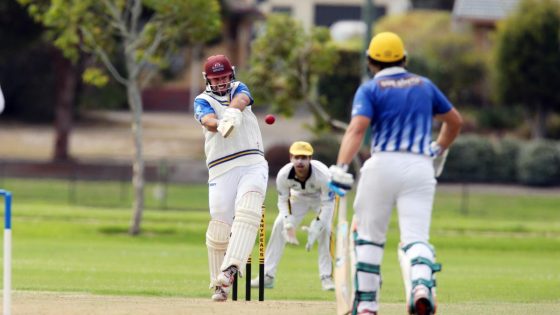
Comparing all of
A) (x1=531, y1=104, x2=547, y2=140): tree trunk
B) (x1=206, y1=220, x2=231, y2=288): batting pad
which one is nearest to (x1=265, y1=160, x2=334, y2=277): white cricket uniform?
(x1=206, y1=220, x2=231, y2=288): batting pad

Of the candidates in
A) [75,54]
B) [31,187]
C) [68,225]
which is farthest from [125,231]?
[31,187]

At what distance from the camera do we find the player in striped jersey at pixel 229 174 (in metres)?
13.1

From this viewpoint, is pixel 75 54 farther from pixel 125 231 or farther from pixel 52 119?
pixel 52 119

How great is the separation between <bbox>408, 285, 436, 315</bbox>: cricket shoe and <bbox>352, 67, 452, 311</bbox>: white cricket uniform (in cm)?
16

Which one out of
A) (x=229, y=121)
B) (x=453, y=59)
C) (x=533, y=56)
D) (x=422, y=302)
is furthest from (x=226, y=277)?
(x=453, y=59)

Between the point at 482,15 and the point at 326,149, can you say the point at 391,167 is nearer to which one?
the point at 326,149

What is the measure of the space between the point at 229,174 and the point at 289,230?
3.18 m

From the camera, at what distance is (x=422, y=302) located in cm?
1029

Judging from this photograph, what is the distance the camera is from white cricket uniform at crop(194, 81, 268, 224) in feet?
43.8

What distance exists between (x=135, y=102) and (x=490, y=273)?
916cm

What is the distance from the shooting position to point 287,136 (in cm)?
5675

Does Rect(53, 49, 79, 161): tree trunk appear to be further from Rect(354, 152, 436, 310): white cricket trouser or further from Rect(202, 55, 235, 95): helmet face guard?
Rect(354, 152, 436, 310): white cricket trouser

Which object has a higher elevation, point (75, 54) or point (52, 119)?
point (75, 54)

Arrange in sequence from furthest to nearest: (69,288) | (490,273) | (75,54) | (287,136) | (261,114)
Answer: (261,114)
(287,136)
(75,54)
(490,273)
(69,288)
